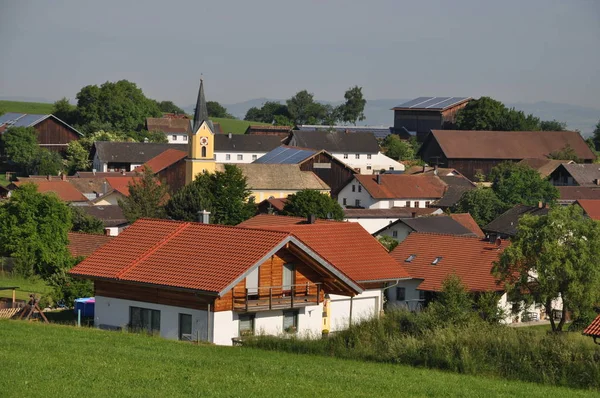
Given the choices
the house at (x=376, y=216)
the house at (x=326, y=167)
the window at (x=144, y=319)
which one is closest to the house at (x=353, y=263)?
the window at (x=144, y=319)

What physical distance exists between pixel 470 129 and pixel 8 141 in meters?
52.2

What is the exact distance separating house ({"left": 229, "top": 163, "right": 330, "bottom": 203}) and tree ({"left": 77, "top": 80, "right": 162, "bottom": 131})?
4696cm

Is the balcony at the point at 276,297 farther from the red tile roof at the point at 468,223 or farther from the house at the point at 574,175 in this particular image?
the house at the point at 574,175

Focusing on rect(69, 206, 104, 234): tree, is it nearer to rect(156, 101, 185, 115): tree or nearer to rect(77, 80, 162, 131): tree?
rect(77, 80, 162, 131): tree

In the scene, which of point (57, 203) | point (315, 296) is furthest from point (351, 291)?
point (57, 203)

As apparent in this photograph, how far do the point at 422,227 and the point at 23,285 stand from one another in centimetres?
2438

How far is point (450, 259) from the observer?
41.9m

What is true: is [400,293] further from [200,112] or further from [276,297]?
[200,112]

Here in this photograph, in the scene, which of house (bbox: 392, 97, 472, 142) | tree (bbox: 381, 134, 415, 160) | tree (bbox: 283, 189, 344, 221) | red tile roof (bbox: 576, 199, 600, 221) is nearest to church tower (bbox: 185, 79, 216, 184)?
tree (bbox: 283, 189, 344, 221)

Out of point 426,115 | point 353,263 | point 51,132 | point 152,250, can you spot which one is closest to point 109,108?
point 51,132

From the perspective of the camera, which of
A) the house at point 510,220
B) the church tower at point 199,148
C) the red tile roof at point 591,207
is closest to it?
the house at point 510,220

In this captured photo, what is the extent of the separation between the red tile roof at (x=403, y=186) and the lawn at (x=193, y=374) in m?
60.8

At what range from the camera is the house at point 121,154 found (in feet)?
346

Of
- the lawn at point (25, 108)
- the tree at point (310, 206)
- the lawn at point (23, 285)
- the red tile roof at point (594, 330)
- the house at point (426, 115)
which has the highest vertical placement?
the lawn at point (25, 108)
